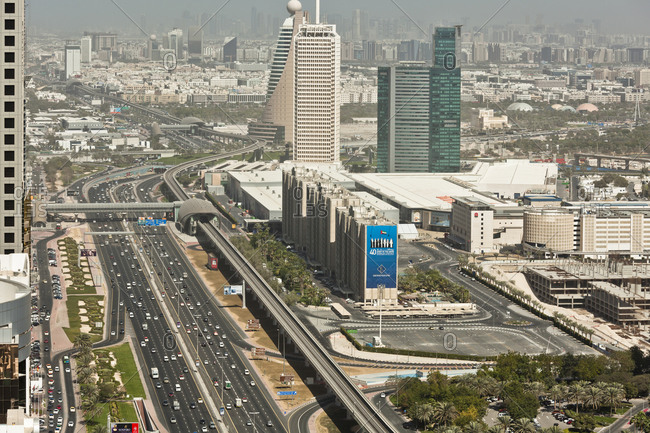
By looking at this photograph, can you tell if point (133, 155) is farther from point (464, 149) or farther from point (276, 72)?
point (464, 149)

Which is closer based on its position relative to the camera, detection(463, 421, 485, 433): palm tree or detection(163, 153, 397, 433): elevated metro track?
detection(463, 421, 485, 433): palm tree

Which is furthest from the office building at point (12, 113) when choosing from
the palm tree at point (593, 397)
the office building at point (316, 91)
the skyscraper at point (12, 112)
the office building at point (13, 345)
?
the office building at point (316, 91)

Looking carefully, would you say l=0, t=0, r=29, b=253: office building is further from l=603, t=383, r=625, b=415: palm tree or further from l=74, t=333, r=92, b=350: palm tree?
l=603, t=383, r=625, b=415: palm tree

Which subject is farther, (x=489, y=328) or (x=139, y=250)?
(x=139, y=250)

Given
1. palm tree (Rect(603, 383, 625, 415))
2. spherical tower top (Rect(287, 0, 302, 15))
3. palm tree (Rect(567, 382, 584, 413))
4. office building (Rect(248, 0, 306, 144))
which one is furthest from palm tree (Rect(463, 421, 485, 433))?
spherical tower top (Rect(287, 0, 302, 15))

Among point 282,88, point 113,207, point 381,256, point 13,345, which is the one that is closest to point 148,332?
point 381,256

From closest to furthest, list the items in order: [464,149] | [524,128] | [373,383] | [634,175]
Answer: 1. [373,383]
2. [634,175]
3. [464,149]
4. [524,128]

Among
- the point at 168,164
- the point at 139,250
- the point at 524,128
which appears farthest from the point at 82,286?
the point at 524,128
